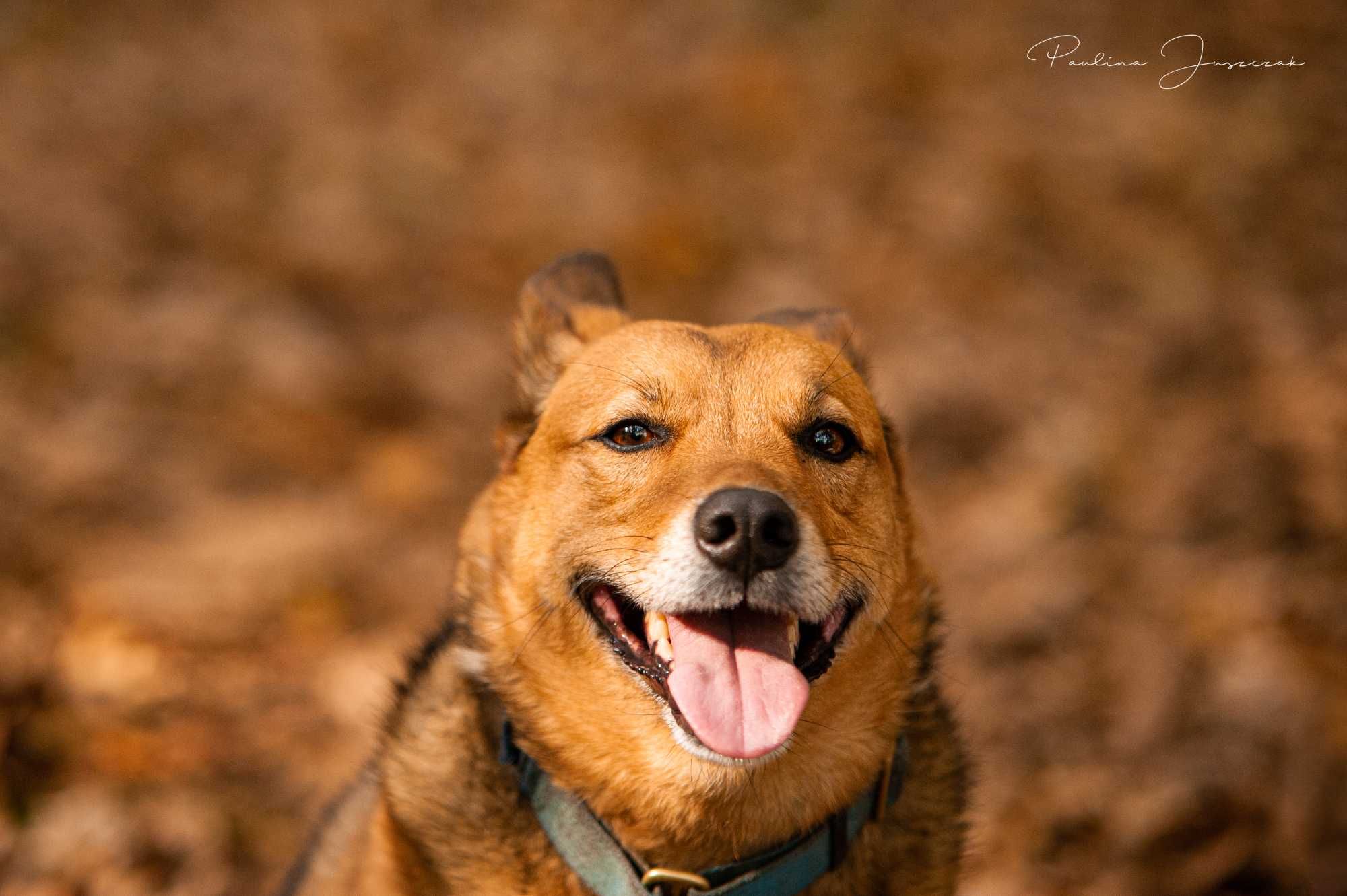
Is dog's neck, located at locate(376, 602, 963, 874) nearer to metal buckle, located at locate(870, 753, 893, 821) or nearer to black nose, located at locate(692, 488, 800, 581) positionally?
metal buckle, located at locate(870, 753, 893, 821)

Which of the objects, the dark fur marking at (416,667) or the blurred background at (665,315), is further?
the blurred background at (665,315)

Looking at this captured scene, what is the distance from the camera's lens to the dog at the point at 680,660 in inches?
102

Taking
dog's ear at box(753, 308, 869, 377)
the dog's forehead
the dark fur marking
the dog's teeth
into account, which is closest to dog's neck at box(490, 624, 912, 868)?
the dog's teeth

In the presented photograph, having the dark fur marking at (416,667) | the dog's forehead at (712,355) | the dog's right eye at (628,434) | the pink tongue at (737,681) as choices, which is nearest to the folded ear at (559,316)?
the dog's forehead at (712,355)

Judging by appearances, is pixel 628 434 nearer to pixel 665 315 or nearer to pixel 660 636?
pixel 660 636

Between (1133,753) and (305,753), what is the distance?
393 cm

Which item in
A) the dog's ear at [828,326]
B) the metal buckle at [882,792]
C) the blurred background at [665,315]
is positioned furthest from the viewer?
the blurred background at [665,315]

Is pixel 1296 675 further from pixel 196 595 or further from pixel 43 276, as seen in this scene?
pixel 43 276

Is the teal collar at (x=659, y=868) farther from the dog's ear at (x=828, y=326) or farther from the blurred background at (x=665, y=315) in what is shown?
the blurred background at (x=665, y=315)

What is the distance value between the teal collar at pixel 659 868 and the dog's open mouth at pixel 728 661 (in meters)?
0.40

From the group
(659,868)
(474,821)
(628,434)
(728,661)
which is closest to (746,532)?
(728,661)

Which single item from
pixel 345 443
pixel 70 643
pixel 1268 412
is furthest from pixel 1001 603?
pixel 70 643

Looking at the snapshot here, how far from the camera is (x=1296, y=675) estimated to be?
5.00m

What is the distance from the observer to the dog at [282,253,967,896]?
8.54 feet
